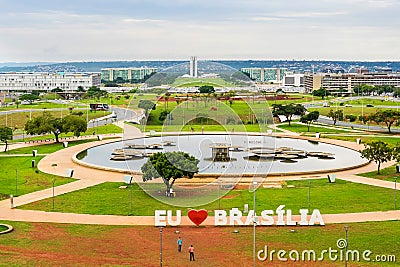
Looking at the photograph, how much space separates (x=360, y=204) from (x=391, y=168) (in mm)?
12963

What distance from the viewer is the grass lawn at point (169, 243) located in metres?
25.2

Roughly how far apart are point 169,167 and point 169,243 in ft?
29.4

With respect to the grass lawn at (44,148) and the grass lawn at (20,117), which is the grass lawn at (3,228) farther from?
the grass lawn at (20,117)

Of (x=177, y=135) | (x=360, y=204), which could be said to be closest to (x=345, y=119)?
(x=177, y=135)

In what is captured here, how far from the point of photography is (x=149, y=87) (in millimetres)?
60562

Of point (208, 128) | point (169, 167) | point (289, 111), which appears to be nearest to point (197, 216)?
point (169, 167)

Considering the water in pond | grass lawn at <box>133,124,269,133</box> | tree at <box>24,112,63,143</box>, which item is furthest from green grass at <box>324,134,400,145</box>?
tree at <box>24,112,63,143</box>

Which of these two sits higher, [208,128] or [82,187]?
[208,128]

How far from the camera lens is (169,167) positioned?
36125 millimetres

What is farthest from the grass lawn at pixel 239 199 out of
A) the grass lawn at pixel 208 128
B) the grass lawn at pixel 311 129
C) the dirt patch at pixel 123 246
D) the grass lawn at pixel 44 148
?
the grass lawn at pixel 311 129

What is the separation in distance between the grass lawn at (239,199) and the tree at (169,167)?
1.35 m

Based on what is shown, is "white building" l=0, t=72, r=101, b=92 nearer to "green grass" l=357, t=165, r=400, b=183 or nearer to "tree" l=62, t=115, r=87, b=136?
"tree" l=62, t=115, r=87, b=136

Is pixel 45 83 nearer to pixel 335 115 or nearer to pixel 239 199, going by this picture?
pixel 335 115

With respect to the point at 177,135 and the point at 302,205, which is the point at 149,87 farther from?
the point at 302,205
